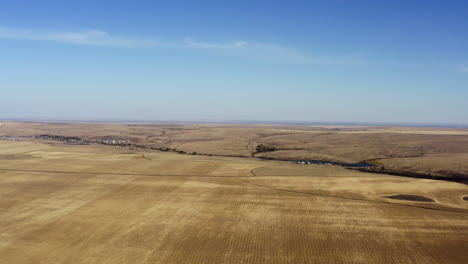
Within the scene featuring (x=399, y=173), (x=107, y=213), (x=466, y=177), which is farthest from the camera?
(x=399, y=173)

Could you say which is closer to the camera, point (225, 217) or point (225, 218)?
point (225, 218)

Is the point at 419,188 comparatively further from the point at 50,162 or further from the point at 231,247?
the point at 50,162

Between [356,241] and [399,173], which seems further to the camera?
[399,173]

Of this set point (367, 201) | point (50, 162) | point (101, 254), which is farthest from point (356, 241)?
point (50, 162)
